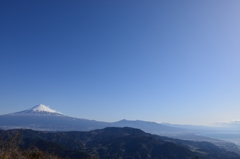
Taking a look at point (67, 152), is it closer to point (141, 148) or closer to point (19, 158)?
point (141, 148)

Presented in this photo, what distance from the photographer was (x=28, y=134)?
11631cm

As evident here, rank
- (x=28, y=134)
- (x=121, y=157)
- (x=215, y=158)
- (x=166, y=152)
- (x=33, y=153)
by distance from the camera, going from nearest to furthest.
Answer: (x=33, y=153), (x=121, y=157), (x=166, y=152), (x=215, y=158), (x=28, y=134)

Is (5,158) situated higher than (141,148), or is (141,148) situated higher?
(5,158)

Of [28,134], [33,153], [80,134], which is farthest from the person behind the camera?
[80,134]

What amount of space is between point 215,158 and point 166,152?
3143cm

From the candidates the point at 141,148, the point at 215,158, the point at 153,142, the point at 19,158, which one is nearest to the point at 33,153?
the point at 19,158

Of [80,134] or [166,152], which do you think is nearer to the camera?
[166,152]

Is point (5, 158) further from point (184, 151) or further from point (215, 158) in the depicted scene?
point (215, 158)

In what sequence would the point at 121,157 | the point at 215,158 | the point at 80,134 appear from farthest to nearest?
the point at 80,134 → the point at 215,158 → the point at 121,157

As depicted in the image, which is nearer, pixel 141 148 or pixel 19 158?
pixel 19 158

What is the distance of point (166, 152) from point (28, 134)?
252ft

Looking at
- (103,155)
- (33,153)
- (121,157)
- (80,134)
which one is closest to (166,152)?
(121,157)

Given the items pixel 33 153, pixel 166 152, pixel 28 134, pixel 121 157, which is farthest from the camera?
pixel 28 134

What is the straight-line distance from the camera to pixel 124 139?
10775 cm
